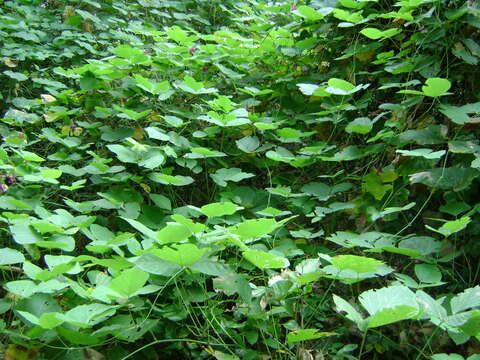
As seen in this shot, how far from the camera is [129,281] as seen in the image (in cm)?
109

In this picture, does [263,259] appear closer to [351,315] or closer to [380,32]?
[351,315]

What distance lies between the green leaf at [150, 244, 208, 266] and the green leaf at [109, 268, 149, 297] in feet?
0.23

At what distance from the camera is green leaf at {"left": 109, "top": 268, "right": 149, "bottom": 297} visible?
1.09 metres

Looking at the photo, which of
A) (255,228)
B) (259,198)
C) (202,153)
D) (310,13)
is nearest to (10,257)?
(255,228)

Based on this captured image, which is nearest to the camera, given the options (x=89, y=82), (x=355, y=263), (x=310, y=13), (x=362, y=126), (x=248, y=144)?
(x=355, y=263)

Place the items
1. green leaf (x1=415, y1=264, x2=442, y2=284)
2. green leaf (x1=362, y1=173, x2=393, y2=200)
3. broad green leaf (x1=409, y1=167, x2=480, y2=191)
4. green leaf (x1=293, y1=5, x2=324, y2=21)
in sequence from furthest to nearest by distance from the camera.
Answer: green leaf (x1=293, y1=5, x2=324, y2=21) → green leaf (x1=362, y1=173, x2=393, y2=200) → broad green leaf (x1=409, y1=167, x2=480, y2=191) → green leaf (x1=415, y1=264, x2=442, y2=284)

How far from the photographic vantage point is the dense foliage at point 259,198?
3.97 ft

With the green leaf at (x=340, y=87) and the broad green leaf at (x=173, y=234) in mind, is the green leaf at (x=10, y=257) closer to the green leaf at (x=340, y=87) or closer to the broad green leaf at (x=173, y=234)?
the broad green leaf at (x=173, y=234)

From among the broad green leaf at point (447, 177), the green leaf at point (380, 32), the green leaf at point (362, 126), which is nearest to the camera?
the broad green leaf at point (447, 177)

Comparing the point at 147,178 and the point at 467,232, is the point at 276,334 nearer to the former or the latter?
the point at 467,232

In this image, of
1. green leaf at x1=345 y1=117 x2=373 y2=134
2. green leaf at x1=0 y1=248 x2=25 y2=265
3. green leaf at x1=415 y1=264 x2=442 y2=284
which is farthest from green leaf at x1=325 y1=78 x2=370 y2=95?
green leaf at x1=0 y1=248 x2=25 y2=265

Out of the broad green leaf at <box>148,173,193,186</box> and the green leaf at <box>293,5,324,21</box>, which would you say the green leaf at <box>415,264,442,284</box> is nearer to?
the broad green leaf at <box>148,173,193,186</box>

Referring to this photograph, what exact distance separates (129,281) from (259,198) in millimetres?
992

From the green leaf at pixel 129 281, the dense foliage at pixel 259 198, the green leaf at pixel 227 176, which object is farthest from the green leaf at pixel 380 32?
the green leaf at pixel 129 281
